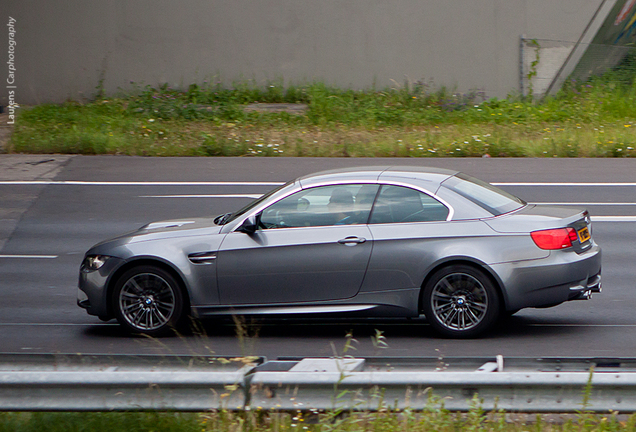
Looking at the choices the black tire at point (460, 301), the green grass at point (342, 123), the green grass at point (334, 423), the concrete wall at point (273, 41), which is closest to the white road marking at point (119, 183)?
the green grass at point (342, 123)

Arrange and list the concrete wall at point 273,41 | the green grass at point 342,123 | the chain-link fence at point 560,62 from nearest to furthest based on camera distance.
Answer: the green grass at point 342,123, the chain-link fence at point 560,62, the concrete wall at point 273,41

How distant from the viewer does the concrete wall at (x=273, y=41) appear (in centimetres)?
2589

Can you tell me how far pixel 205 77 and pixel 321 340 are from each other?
2005 centimetres

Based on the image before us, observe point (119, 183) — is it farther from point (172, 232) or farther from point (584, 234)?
point (584, 234)

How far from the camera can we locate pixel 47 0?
1035 inches

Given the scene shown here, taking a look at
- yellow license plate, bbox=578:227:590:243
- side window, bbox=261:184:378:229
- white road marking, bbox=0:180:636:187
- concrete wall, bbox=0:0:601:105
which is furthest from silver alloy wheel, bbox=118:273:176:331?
concrete wall, bbox=0:0:601:105

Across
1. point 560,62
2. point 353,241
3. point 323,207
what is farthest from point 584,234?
point 560,62

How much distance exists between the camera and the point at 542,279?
273 inches

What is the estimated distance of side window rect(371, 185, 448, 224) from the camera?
23.8ft

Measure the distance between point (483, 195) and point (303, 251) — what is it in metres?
1.80

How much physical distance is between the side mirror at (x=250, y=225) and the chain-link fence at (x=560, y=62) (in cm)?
1988

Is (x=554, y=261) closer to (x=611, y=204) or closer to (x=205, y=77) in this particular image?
(x=611, y=204)

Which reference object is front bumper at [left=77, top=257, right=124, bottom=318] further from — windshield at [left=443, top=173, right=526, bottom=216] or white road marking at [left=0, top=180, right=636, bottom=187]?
white road marking at [left=0, top=180, right=636, bottom=187]

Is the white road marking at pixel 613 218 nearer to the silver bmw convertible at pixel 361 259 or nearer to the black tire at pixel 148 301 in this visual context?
the silver bmw convertible at pixel 361 259
